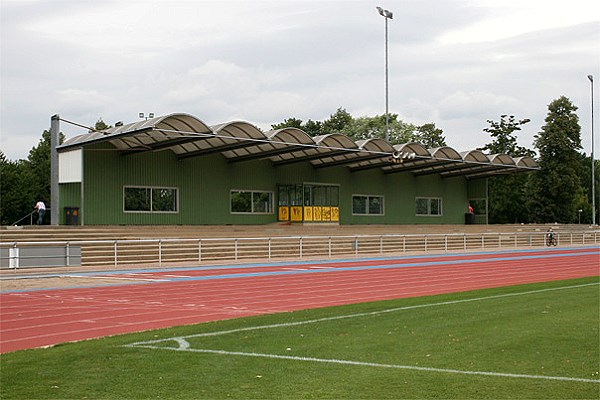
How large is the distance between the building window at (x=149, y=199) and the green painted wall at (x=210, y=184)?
291 mm

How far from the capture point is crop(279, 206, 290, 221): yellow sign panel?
48.3 metres

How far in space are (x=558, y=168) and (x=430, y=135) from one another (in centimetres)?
2146

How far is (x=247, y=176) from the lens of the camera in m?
46.4

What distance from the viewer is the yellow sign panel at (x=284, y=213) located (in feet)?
158

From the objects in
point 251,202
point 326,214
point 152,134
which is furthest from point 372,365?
point 326,214

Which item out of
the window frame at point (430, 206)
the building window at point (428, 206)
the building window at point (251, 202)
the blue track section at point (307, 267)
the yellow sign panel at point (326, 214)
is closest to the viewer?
the blue track section at point (307, 267)

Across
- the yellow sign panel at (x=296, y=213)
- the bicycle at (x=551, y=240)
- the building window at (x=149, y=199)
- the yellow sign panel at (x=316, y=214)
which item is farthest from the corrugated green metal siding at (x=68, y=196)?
the bicycle at (x=551, y=240)

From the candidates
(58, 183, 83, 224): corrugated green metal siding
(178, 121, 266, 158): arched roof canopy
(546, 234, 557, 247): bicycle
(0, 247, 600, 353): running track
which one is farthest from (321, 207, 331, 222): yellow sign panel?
(0, 247, 600, 353): running track

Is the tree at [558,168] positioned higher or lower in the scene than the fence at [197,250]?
higher

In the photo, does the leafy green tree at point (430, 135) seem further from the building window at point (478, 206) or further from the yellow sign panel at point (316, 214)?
the yellow sign panel at point (316, 214)

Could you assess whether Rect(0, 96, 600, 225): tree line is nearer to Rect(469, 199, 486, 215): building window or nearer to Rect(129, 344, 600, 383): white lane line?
Rect(469, 199, 486, 215): building window

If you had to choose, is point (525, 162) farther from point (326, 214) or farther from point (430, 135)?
point (430, 135)

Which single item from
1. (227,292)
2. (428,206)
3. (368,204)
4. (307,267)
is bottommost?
(307,267)

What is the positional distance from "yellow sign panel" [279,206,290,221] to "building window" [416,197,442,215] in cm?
1442
